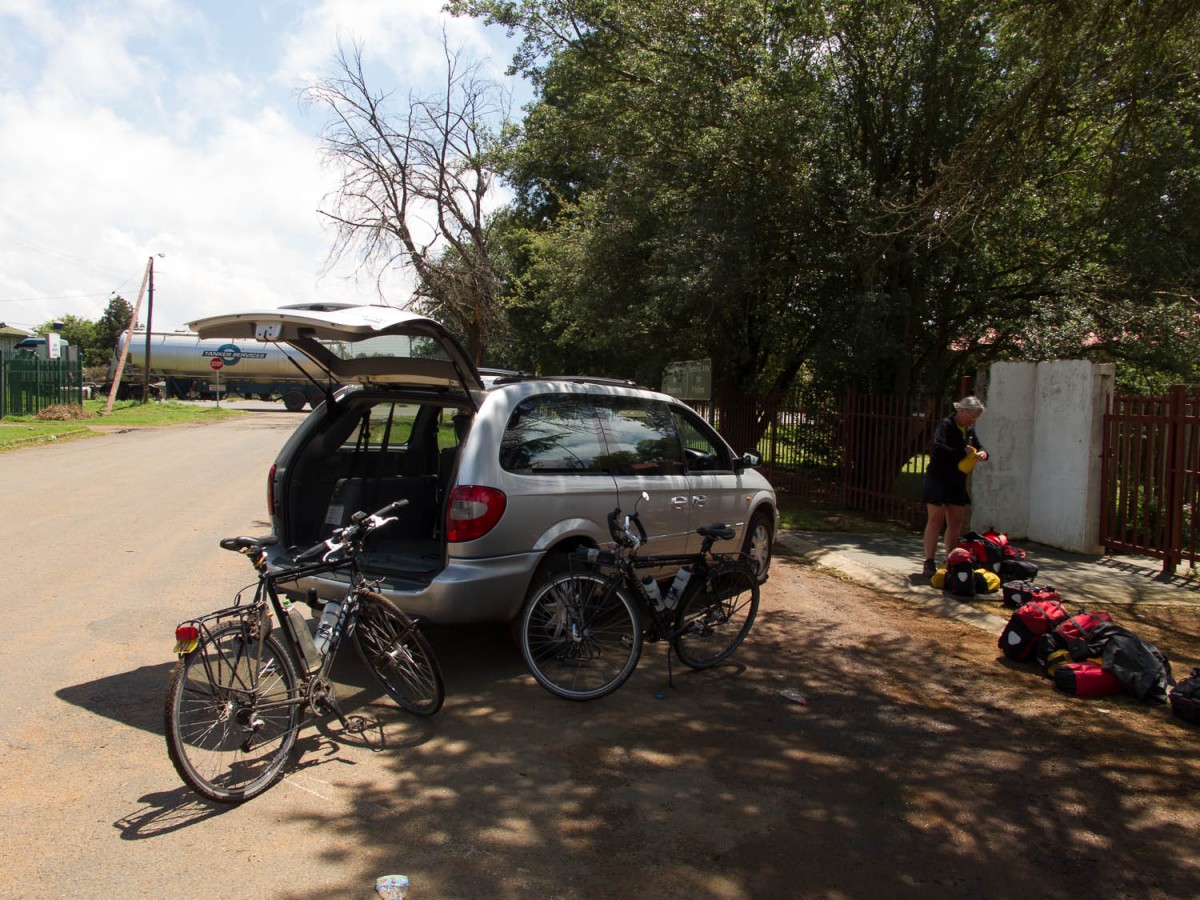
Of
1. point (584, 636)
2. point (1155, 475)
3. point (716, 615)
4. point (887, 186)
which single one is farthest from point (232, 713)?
point (887, 186)

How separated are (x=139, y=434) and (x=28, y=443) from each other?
4518mm

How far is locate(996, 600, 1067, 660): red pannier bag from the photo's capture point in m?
5.97

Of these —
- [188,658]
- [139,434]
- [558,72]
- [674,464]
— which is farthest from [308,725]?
[139,434]

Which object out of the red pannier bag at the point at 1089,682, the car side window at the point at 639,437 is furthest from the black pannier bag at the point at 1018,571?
the car side window at the point at 639,437

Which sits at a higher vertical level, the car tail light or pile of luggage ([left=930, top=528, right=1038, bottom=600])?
the car tail light

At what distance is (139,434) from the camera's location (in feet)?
83.8

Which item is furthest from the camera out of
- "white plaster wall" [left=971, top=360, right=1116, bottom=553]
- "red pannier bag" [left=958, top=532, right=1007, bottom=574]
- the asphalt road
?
"white plaster wall" [left=971, top=360, right=1116, bottom=553]

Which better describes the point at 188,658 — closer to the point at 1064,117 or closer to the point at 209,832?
the point at 209,832

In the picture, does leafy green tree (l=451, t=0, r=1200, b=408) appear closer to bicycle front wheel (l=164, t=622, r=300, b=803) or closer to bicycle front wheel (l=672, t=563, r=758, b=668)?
bicycle front wheel (l=672, t=563, r=758, b=668)

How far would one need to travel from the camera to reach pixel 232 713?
12.9ft

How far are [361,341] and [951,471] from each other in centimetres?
559

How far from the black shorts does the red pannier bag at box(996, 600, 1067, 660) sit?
209 cm

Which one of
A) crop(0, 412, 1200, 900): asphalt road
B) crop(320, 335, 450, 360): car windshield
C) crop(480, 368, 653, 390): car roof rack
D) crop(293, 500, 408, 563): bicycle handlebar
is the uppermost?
crop(320, 335, 450, 360): car windshield

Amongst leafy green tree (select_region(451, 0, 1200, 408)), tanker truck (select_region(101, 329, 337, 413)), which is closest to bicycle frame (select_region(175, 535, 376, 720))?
leafy green tree (select_region(451, 0, 1200, 408))
